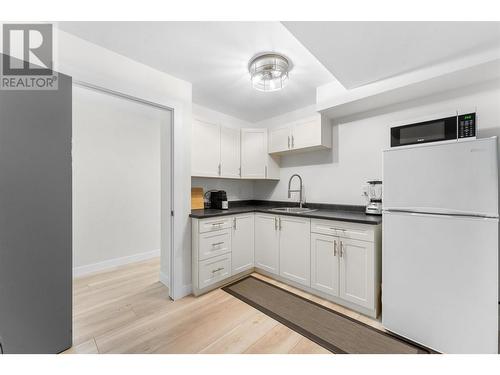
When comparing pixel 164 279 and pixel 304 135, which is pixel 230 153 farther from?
pixel 164 279

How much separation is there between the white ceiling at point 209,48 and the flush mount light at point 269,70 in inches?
2.2

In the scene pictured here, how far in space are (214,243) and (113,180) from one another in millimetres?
1993

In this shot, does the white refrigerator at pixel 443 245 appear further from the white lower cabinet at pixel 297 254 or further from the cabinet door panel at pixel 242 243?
the cabinet door panel at pixel 242 243

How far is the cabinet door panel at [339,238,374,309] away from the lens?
180 cm

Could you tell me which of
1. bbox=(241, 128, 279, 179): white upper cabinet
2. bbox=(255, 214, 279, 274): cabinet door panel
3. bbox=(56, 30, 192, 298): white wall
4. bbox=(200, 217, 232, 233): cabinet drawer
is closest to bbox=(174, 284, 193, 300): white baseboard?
bbox=(56, 30, 192, 298): white wall

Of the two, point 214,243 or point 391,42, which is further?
point 214,243

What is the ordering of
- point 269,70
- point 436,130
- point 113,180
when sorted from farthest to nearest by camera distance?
point 113,180 < point 269,70 < point 436,130

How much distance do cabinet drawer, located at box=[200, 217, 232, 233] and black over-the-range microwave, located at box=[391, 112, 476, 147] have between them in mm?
1852

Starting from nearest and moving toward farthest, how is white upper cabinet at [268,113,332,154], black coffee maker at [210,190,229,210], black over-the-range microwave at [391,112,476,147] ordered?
black over-the-range microwave at [391,112,476,147]
white upper cabinet at [268,113,332,154]
black coffee maker at [210,190,229,210]

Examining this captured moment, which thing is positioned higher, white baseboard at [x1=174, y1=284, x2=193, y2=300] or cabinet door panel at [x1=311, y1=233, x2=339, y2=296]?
cabinet door panel at [x1=311, y1=233, x2=339, y2=296]

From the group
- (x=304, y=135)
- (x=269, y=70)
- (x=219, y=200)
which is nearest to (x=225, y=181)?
(x=219, y=200)

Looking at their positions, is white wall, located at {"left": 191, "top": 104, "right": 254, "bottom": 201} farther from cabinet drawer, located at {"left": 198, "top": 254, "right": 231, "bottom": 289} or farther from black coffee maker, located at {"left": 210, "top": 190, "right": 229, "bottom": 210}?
cabinet drawer, located at {"left": 198, "top": 254, "right": 231, "bottom": 289}

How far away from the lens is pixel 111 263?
2.98m
